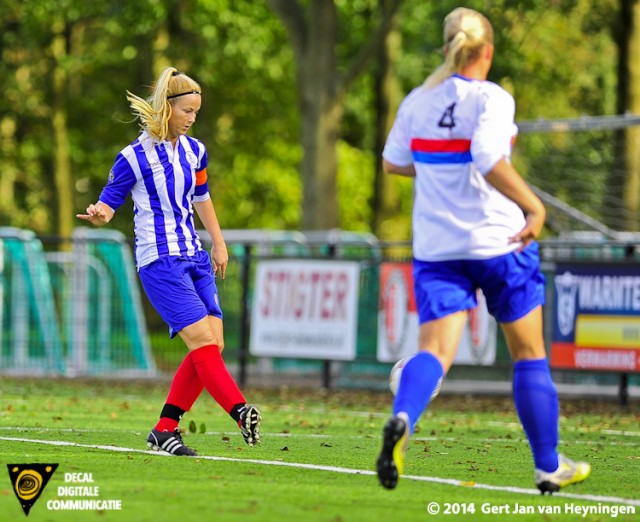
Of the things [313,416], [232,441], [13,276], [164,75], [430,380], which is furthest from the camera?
[13,276]

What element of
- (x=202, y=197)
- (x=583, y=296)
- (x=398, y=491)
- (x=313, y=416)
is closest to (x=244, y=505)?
(x=398, y=491)

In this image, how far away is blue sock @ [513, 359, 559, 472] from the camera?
21.4 feet

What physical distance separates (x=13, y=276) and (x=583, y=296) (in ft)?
26.1

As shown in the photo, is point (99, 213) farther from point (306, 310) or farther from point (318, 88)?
point (318, 88)

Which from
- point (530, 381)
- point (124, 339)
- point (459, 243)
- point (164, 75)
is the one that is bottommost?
point (124, 339)

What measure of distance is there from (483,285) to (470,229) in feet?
0.91

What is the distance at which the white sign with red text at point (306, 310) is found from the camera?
54.3 feet

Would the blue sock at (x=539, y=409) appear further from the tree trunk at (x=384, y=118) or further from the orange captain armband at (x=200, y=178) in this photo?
the tree trunk at (x=384, y=118)

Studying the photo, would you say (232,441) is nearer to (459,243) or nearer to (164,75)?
(164,75)

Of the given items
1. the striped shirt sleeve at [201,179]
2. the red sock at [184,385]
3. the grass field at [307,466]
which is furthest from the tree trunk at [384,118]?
the red sock at [184,385]

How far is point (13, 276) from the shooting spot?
19.2 metres

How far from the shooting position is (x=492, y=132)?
20.7 ft

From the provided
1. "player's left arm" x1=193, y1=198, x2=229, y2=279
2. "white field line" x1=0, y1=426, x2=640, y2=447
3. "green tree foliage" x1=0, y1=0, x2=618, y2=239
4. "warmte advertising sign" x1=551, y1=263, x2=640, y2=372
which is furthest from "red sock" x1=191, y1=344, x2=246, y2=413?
"green tree foliage" x1=0, y1=0, x2=618, y2=239

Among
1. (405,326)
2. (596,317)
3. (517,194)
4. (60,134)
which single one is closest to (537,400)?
(517,194)
